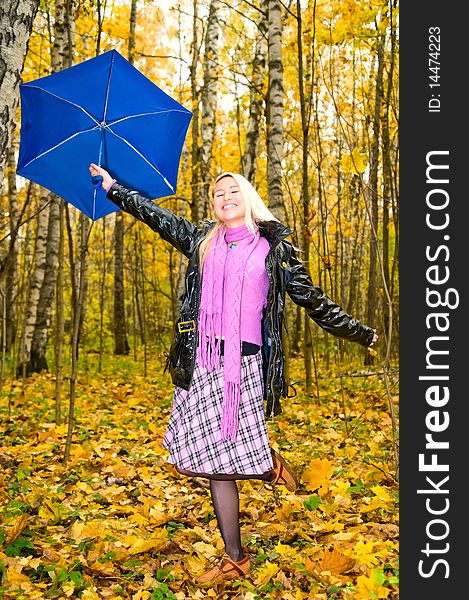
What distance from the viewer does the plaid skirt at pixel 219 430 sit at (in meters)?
2.88

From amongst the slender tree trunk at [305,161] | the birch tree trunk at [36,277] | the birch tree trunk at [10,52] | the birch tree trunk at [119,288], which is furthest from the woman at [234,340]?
the birch tree trunk at [119,288]

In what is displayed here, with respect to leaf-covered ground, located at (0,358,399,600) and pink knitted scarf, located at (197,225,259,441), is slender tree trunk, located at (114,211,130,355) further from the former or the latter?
pink knitted scarf, located at (197,225,259,441)

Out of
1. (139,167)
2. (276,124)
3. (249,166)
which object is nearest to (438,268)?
(139,167)

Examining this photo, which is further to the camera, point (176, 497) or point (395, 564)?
point (176, 497)

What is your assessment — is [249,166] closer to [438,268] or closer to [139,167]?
[139,167]

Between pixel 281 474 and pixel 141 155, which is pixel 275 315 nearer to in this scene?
pixel 281 474

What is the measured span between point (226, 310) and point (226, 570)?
1272 millimetres

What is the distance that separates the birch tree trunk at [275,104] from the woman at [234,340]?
3.42m

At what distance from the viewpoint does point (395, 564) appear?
2.76m

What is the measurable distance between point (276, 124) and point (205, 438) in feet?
14.5

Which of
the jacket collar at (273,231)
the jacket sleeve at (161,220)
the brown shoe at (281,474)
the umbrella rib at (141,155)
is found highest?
the umbrella rib at (141,155)

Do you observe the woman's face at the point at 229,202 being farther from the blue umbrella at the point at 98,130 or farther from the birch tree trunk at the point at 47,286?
the birch tree trunk at the point at 47,286

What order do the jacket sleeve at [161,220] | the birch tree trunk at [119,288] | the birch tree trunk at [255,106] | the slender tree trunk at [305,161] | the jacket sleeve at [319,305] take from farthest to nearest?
the birch tree trunk at [119,288] → the birch tree trunk at [255,106] → the slender tree trunk at [305,161] → the jacket sleeve at [161,220] → the jacket sleeve at [319,305]

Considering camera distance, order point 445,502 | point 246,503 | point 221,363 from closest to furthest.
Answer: point 445,502
point 221,363
point 246,503
